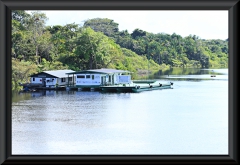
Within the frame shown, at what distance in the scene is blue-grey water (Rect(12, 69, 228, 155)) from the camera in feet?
20.0

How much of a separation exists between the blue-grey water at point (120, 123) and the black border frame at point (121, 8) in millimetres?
4130

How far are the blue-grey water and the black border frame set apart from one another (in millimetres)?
4130

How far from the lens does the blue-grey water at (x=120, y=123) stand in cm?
609

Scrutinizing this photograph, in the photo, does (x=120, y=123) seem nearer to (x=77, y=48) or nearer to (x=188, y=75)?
(x=77, y=48)

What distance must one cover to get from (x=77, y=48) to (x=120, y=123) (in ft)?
22.7

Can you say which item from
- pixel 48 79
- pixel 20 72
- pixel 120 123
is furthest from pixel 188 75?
pixel 120 123

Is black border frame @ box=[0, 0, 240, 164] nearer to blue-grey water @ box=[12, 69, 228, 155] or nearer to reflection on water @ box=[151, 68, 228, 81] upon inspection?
blue-grey water @ box=[12, 69, 228, 155]

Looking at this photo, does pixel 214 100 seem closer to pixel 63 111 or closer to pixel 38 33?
pixel 63 111

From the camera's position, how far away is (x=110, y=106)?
32.2ft

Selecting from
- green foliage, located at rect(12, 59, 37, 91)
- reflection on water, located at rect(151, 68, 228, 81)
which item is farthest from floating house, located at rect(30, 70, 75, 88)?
reflection on water, located at rect(151, 68, 228, 81)

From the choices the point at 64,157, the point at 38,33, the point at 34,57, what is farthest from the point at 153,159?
the point at 38,33

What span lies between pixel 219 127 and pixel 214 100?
3061 millimetres

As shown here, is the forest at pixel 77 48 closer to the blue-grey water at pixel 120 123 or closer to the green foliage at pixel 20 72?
the green foliage at pixel 20 72

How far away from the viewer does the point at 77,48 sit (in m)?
14.7
